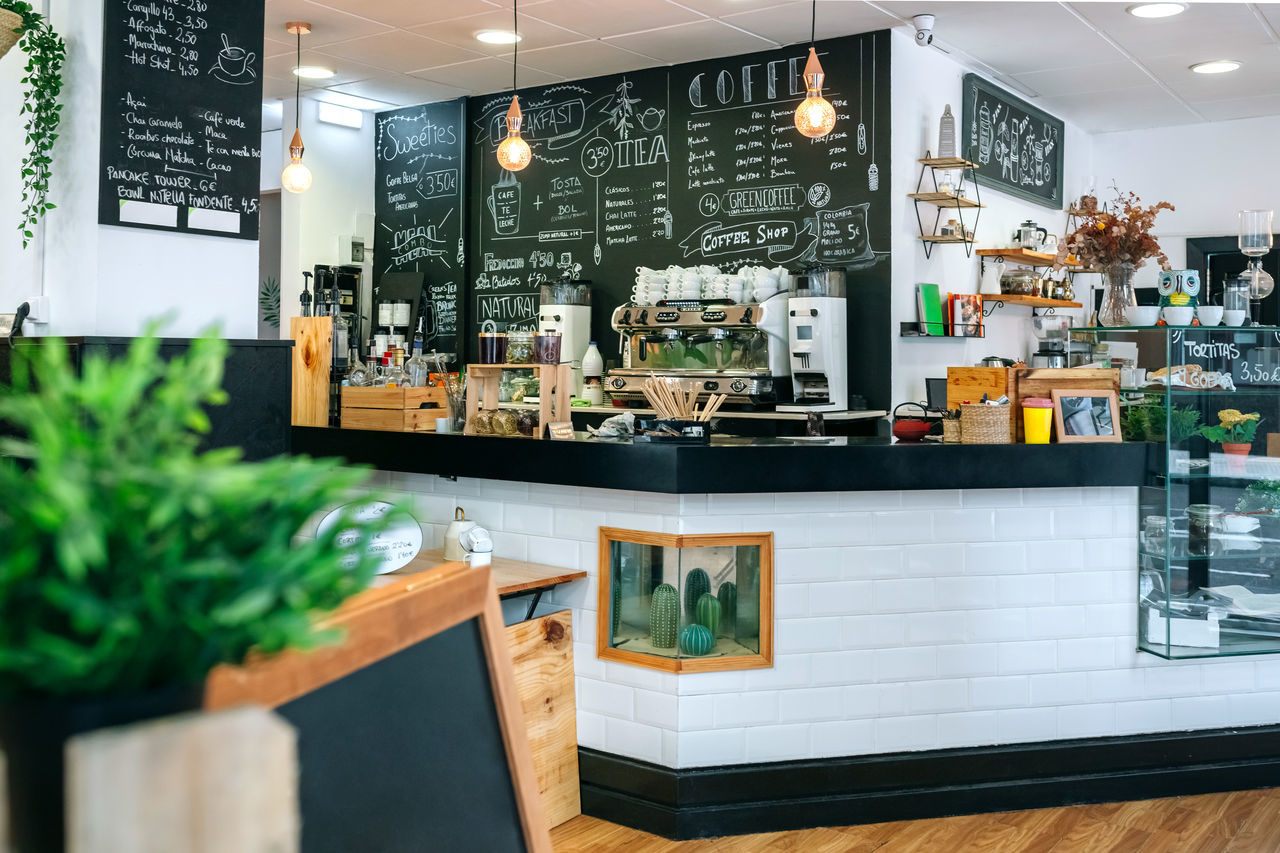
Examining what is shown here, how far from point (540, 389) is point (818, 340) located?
2.25 meters

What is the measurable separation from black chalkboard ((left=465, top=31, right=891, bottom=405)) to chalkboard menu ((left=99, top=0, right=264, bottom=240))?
3297 mm

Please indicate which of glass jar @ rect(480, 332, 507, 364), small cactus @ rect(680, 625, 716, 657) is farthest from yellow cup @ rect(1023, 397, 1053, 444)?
glass jar @ rect(480, 332, 507, 364)

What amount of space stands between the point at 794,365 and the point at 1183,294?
2166 millimetres

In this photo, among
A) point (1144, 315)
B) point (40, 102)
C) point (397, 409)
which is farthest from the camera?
point (397, 409)

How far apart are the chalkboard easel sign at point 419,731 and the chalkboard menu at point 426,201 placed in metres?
6.60

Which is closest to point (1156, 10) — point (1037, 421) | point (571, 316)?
point (1037, 421)

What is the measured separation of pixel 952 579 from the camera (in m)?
3.46

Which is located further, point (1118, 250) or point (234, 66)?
point (1118, 250)

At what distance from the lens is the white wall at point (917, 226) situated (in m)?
5.90

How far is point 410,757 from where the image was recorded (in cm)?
104

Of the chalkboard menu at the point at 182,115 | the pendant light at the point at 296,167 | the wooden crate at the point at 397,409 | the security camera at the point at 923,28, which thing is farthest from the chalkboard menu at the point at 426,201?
the chalkboard menu at the point at 182,115

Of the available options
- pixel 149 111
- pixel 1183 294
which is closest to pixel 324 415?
pixel 149 111

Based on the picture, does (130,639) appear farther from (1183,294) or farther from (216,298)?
(1183,294)

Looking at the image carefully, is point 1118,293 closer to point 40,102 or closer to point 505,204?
point 40,102
